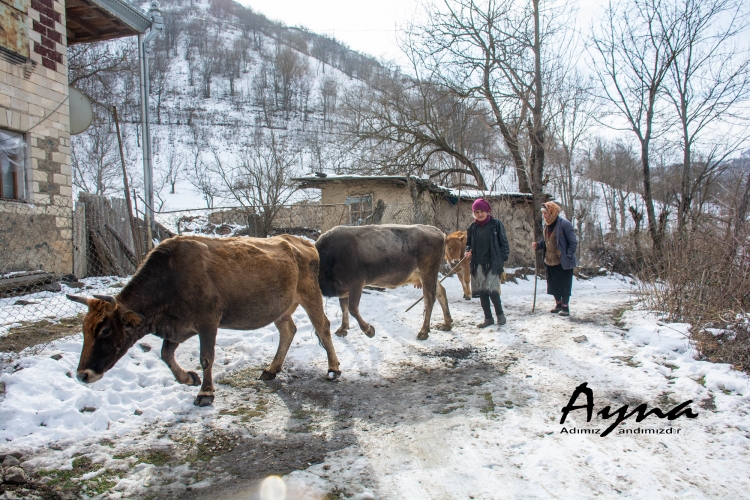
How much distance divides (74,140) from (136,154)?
12.7 meters

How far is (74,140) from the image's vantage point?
41.2 meters

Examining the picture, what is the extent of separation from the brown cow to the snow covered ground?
456mm

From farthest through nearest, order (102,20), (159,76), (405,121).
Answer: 1. (159,76)
2. (405,121)
3. (102,20)

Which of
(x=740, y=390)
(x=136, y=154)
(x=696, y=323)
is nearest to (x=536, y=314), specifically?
(x=696, y=323)

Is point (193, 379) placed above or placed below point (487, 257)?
below

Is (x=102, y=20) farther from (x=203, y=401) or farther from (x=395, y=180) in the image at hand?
(x=203, y=401)

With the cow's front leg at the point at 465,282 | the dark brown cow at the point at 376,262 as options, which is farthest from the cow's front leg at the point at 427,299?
the cow's front leg at the point at 465,282

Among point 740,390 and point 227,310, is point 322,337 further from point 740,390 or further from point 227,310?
point 740,390

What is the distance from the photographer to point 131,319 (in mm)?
3734

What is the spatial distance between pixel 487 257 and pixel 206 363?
4691 millimetres

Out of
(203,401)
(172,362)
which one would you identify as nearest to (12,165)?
(172,362)

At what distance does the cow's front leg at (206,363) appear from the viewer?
4.17 metres

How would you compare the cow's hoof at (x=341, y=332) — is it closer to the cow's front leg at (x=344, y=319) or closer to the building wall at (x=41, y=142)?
the cow's front leg at (x=344, y=319)

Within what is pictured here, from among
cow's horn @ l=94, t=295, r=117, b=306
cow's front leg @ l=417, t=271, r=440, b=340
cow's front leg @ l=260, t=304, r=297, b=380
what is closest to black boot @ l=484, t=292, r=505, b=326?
cow's front leg @ l=417, t=271, r=440, b=340
